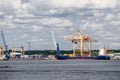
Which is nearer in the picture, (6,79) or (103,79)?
(103,79)

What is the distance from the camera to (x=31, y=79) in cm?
10850

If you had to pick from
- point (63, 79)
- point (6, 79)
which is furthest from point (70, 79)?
point (6, 79)

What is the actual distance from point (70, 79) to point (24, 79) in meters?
10.4

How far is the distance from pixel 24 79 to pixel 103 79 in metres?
17.6

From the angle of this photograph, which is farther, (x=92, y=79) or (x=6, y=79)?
(x=6, y=79)

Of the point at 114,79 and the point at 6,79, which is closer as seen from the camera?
the point at 114,79

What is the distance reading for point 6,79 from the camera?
371 feet

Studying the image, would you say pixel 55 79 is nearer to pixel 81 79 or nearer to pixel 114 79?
pixel 81 79

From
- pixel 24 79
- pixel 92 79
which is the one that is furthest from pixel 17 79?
pixel 92 79

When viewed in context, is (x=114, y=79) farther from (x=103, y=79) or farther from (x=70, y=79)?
(x=70, y=79)

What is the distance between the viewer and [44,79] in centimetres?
10781

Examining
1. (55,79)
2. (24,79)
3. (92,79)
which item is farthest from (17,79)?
(92,79)

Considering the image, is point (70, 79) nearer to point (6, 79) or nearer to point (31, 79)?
point (31, 79)

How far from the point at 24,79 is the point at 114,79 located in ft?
65.2
